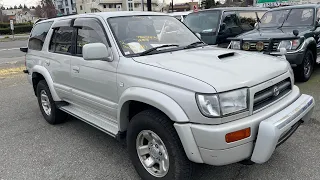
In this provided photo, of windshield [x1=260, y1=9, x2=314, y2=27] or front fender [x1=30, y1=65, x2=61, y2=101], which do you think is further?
windshield [x1=260, y1=9, x2=314, y2=27]

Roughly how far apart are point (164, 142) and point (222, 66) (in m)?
0.92

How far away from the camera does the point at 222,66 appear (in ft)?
9.09

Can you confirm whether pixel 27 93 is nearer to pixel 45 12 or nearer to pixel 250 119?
pixel 250 119

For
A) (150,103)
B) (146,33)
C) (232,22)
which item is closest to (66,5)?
(232,22)

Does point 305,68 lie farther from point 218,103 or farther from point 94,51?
point 94,51

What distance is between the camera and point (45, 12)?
207 feet

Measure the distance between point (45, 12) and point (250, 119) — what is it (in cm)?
6819

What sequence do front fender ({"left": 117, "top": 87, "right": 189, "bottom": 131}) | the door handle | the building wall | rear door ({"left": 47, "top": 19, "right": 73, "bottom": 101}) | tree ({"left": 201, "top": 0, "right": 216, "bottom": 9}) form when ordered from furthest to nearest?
the building wall, tree ({"left": 201, "top": 0, "right": 216, "bottom": 9}), rear door ({"left": 47, "top": 19, "right": 73, "bottom": 101}), the door handle, front fender ({"left": 117, "top": 87, "right": 189, "bottom": 131})

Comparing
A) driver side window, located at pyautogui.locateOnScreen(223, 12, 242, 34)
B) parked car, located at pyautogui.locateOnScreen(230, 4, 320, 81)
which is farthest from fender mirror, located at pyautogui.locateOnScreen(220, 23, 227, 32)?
parked car, located at pyautogui.locateOnScreen(230, 4, 320, 81)

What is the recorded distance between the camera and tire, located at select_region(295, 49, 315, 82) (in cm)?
627

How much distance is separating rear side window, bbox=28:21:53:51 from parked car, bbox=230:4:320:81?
13.2 feet

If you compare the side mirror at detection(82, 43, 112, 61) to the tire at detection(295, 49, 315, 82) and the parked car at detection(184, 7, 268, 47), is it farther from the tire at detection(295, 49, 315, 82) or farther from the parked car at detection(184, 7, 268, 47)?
the parked car at detection(184, 7, 268, 47)

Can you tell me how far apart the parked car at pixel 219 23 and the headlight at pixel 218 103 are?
6072mm

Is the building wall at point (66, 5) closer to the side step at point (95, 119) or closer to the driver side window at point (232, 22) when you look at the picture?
the driver side window at point (232, 22)
